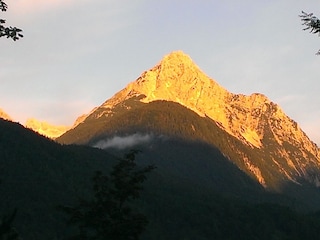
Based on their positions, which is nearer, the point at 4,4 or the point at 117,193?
the point at 4,4

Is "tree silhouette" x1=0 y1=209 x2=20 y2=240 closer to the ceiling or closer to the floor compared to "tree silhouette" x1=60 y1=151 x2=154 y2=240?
closer to the floor

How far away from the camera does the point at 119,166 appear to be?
4062 centimetres

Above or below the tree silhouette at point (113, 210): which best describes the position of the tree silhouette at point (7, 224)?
below

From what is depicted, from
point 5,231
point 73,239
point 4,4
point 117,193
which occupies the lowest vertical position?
point 5,231

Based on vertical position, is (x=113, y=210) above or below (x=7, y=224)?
above

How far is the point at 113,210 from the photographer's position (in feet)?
129

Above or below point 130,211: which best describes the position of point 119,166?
above

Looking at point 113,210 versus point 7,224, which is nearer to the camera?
point 7,224

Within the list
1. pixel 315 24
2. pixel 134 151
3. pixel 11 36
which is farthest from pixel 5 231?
pixel 134 151

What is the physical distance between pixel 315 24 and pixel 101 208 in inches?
664

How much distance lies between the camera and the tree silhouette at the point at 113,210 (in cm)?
3859

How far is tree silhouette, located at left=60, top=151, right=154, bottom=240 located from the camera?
38.6 m

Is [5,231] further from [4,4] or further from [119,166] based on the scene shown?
[119,166]

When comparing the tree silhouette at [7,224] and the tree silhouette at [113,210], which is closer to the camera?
the tree silhouette at [7,224]
